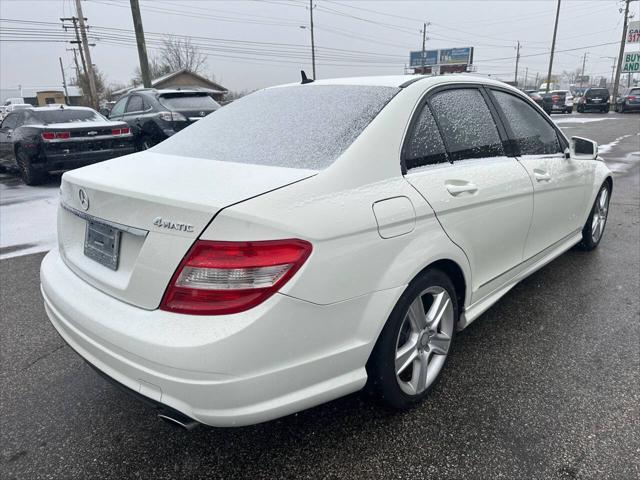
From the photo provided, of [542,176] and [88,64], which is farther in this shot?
[88,64]

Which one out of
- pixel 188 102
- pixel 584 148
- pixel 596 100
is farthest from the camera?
pixel 596 100

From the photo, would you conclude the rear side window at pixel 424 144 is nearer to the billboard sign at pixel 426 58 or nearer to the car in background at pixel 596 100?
the car in background at pixel 596 100

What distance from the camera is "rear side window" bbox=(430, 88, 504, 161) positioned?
2.40m

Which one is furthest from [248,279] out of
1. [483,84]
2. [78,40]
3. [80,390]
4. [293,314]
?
[78,40]

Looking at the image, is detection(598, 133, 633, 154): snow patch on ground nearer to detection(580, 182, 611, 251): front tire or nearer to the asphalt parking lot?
detection(580, 182, 611, 251): front tire

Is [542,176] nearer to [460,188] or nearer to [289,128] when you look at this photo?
[460,188]

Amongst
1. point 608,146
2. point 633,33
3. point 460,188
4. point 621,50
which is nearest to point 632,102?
point 621,50

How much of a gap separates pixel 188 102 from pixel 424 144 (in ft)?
28.4

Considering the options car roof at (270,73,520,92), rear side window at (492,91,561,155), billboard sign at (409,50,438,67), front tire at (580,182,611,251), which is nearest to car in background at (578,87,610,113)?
front tire at (580,182,611,251)

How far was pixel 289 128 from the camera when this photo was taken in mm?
2273

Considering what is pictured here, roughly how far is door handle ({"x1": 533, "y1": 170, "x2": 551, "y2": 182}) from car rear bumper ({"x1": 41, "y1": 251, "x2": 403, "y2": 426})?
164cm

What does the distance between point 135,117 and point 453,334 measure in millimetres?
9127

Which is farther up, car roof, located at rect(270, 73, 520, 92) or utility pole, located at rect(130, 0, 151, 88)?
utility pole, located at rect(130, 0, 151, 88)

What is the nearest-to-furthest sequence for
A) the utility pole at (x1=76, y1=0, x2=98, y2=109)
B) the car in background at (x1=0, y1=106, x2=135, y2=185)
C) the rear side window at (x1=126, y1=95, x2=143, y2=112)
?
the car in background at (x1=0, y1=106, x2=135, y2=185), the rear side window at (x1=126, y1=95, x2=143, y2=112), the utility pole at (x1=76, y1=0, x2=98, y2=109)
